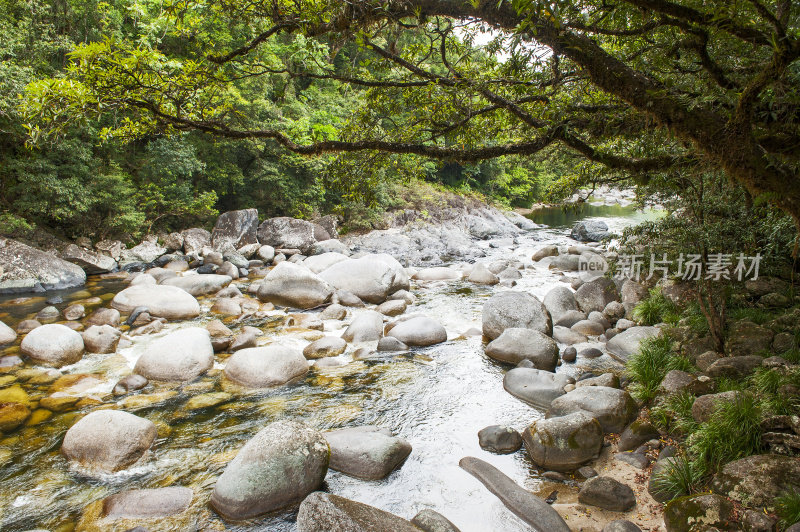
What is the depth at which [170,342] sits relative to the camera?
A: 23.6 ft

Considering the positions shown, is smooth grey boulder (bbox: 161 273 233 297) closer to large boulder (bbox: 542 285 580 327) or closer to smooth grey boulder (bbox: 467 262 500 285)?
smooth grey boulder (bbox: 467 262 500 285)

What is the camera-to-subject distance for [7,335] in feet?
27.0

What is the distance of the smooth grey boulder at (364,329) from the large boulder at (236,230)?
34.0 ft

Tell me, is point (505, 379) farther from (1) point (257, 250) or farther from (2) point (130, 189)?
(2) point (130, 189)

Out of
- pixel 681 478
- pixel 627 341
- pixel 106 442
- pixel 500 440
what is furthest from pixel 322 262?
pixel 681 478

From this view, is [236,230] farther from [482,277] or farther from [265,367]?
[265,367]

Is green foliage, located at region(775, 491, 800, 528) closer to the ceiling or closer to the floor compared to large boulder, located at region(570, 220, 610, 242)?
closer to the floor

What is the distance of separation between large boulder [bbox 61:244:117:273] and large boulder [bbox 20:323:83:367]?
7.20 metres

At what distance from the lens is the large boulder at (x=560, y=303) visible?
9803 mm

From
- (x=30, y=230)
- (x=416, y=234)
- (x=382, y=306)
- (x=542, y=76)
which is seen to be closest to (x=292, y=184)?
(x=416, y=234)

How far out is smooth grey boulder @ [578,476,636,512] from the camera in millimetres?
4020

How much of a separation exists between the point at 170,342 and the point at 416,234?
595 inches

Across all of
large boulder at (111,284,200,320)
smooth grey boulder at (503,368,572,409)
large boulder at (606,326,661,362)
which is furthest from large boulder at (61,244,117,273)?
large boulder at (606,326,661,362)

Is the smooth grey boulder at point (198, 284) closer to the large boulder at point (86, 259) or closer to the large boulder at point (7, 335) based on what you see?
the large boulder at point (86, 259)
